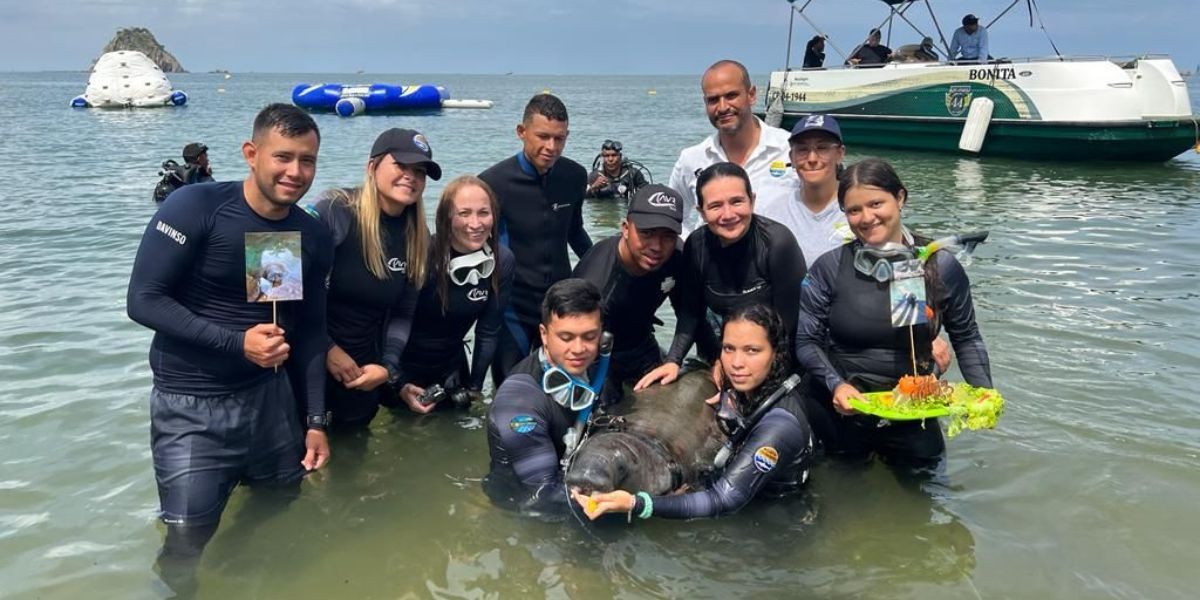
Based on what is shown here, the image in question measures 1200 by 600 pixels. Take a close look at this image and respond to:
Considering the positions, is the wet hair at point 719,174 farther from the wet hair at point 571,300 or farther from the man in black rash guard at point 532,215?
the man in black rash guard at point 532,215

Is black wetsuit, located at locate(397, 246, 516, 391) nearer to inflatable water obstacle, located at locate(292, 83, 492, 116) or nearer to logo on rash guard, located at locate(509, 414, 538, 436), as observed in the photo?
logo on rash guard, located at locate(509, 414, 538, 436)

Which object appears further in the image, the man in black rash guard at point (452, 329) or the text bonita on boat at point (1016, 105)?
the text bonita on boat at point (1016, 105)

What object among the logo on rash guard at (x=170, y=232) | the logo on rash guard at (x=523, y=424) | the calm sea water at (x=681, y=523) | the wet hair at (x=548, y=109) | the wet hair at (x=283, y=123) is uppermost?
the wet hair at (x=548, y=109)

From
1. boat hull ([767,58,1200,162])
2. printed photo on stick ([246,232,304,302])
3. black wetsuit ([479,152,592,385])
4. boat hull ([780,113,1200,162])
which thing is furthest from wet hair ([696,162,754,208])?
boat hull ([767,58,1200,162])

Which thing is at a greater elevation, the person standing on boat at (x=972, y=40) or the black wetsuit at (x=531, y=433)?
the person standing on boat at (x=972, y=40)

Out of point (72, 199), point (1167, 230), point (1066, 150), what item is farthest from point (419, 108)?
point (1167, 230)

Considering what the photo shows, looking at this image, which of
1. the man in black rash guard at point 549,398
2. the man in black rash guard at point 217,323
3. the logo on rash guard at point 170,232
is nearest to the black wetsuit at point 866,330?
the man in black rash guard at point 549,398

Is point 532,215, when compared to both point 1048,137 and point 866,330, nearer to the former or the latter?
point 866,330

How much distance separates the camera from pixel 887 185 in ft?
13.9

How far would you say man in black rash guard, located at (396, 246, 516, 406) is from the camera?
5.36 meters

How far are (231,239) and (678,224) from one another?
7.70ft

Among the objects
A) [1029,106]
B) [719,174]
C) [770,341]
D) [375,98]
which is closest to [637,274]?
[719,174]

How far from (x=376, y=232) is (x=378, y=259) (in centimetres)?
17

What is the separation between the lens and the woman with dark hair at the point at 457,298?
5.16m
